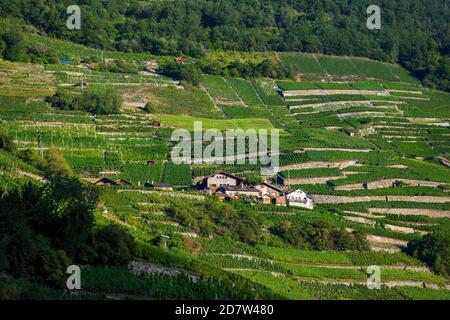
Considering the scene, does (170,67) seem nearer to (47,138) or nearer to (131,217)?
(47,138)

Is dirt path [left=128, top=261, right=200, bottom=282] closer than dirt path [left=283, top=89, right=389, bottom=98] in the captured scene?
Yes

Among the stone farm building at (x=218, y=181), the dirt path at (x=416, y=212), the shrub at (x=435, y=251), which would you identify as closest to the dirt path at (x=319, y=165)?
the stone farm building at (x=218, y=181)

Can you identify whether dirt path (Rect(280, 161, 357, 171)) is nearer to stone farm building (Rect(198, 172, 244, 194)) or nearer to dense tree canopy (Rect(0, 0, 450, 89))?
stone farm building (Rect(198, 172, 244, 194))

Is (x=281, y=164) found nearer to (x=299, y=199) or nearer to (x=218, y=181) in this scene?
(x=299, y=199)

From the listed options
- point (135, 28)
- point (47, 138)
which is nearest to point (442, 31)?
point (135, 28)

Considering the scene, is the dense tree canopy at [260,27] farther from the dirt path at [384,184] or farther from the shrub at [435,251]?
the shrub at [435,251]

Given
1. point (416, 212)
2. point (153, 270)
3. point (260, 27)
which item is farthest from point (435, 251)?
point (260, 27)

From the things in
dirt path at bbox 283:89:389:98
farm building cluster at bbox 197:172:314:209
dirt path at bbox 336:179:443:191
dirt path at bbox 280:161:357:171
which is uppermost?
dirt path at bbox 283:89:389:98

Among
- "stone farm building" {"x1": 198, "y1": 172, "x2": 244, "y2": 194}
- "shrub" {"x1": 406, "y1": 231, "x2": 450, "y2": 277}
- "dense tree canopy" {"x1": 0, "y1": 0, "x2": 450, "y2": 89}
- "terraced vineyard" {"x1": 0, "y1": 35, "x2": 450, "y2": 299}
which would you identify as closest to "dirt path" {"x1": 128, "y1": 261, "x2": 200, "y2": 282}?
"terraced vineyard" {"x1": 0, "y1": 35, "x2": 450, "y2": 299}
